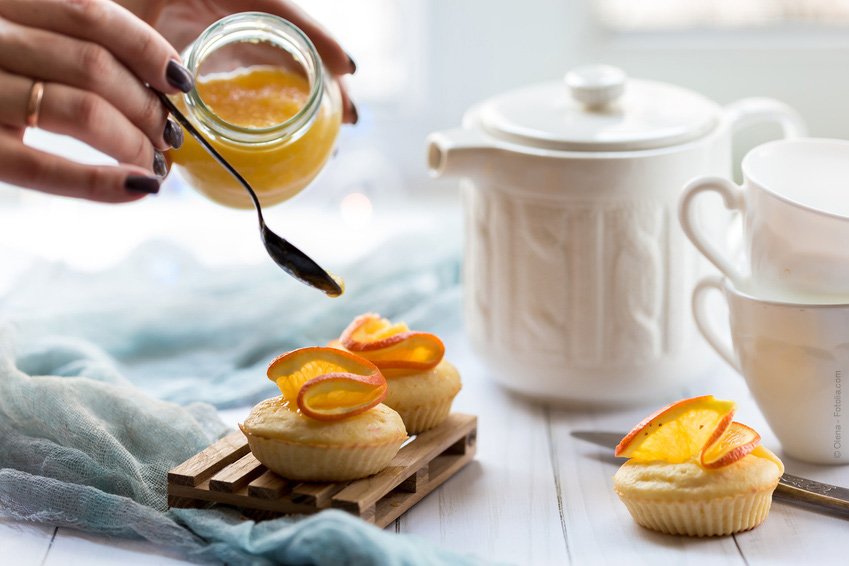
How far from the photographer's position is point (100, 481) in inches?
29.2

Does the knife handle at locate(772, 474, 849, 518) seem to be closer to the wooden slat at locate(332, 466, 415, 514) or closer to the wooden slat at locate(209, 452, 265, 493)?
the wooden slat at locate(332, 466, 415, 514)

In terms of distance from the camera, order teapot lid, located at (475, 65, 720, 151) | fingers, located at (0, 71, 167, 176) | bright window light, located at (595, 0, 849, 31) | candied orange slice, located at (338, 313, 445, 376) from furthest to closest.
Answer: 1. bright window light, located at (595, 0, 849, 31)
2. teapot lid, located at (475, 65, 720, 151)
3. candied orange slice, located at (338, 313, 445, 376)
4. fingers, located at (0, 71, 167, 176)

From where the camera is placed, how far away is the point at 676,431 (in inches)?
27.5

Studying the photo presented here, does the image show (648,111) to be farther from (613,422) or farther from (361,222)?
(361,222)

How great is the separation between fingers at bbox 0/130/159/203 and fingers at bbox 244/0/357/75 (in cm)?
29

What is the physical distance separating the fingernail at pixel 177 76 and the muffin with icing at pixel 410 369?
261 mm

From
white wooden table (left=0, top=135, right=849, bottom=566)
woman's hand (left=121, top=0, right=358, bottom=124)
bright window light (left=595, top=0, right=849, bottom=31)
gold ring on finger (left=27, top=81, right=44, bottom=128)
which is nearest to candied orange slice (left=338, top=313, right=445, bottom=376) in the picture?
white wooden table (left=0, top=135, right=849, bottom=566)

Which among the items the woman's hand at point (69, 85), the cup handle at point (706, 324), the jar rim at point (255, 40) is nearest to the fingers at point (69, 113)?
the woman's hand at point (69, 85)

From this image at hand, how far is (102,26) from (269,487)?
1.08 feet

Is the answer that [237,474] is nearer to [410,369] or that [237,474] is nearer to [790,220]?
[410,369]

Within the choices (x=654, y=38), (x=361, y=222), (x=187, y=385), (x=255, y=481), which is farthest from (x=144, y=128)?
(x=654, y=38)

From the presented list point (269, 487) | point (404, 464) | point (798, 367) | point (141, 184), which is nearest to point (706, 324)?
point (798, 367)

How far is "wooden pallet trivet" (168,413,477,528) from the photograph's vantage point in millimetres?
678

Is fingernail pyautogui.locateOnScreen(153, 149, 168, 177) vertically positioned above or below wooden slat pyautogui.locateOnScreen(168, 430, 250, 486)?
above
